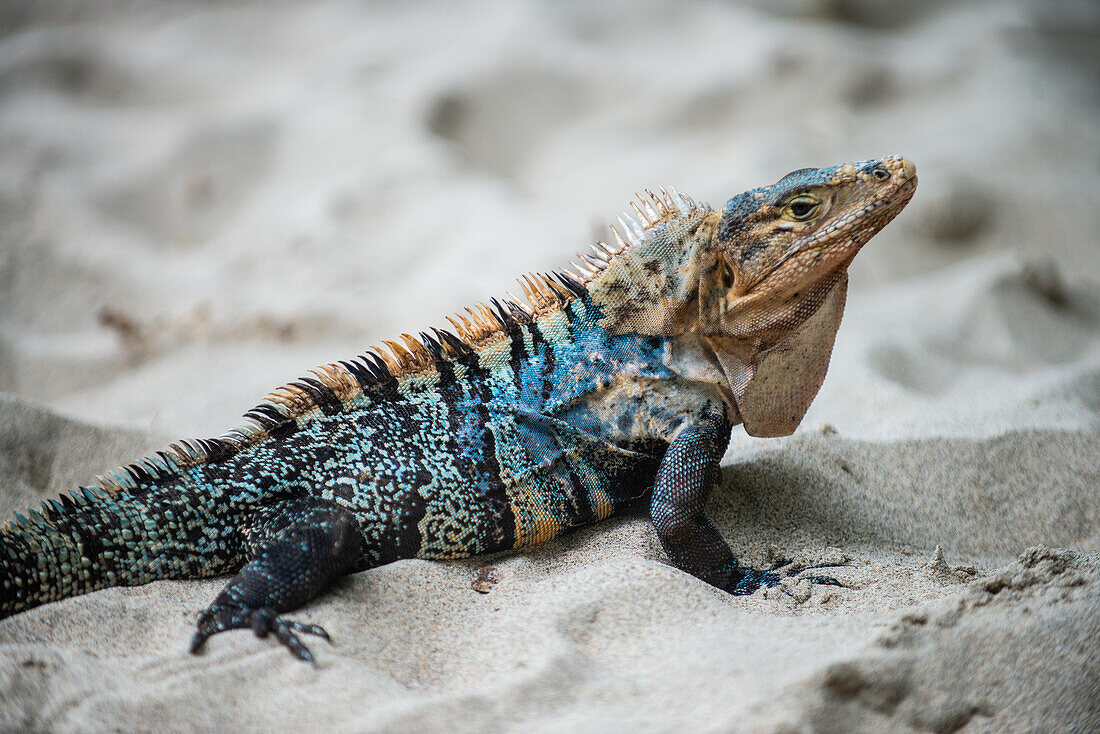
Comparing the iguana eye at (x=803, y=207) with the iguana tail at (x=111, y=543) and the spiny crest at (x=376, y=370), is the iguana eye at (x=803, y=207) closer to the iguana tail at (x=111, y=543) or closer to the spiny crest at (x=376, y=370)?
the spiny crest at (x=376, y=370)

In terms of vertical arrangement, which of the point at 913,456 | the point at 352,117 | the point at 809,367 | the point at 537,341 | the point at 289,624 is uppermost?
the point at 352,117

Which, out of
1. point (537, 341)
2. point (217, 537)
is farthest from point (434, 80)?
point (217, 537)

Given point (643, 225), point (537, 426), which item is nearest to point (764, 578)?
point (537, 426)

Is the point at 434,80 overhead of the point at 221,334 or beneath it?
overhead

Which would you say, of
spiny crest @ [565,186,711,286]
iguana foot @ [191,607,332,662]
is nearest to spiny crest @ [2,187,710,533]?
spiny crest @ [565,186,711,286]

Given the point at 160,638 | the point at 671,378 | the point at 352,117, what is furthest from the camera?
the point at 352,117

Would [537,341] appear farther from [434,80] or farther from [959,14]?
[959,14]

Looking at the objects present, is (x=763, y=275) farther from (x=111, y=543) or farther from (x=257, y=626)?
(x=111, y=543)

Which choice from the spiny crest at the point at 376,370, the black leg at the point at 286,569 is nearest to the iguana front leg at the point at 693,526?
the spiny crest at the point at 376,370

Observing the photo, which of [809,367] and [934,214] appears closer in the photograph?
[809,367]
